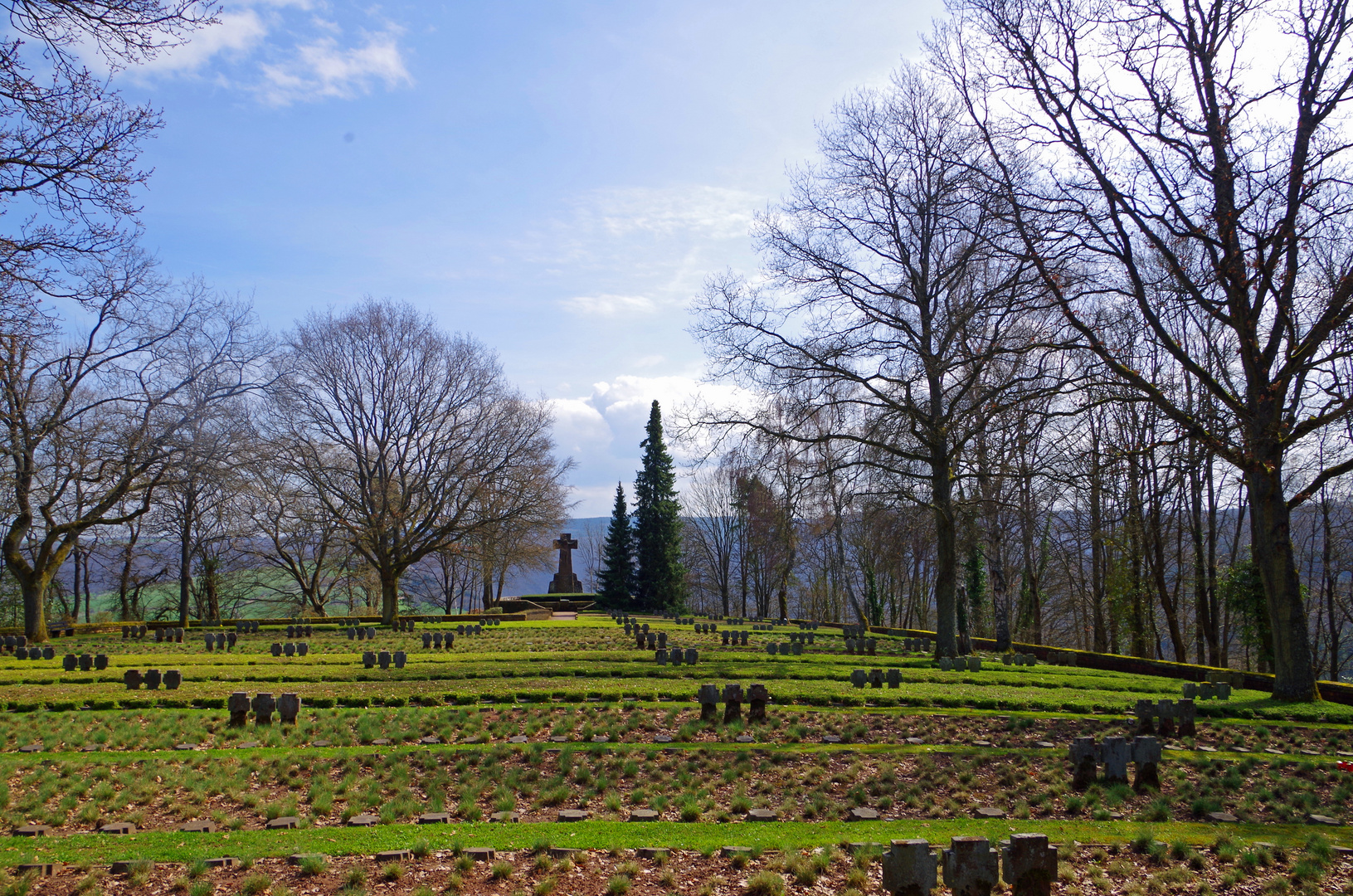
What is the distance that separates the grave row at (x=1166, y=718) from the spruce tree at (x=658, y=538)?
4007cm

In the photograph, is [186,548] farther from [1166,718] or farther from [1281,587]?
[1281,587]

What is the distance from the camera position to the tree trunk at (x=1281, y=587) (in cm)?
1351

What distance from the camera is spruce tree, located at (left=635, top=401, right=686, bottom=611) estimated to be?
50562 mm

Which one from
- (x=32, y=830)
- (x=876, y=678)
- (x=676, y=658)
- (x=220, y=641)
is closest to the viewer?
(x=32, y=830)

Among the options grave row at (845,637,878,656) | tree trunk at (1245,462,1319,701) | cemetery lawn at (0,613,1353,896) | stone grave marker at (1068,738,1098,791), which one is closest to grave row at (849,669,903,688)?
cemetery lawn at (0,613,1353,896)

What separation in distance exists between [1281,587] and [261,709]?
16182 mm

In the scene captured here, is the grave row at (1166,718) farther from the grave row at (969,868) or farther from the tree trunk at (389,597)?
the tree trunk at (389,597)

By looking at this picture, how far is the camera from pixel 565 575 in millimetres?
59750

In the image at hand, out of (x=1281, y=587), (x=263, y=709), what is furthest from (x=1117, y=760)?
(x=263, y=709)

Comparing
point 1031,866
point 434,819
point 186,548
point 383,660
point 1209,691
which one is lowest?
point 1209,691

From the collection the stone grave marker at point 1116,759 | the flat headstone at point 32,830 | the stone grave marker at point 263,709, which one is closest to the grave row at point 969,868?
the stone grave marker at point 1116,759

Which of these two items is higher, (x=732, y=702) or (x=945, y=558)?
(x=945, y=558)

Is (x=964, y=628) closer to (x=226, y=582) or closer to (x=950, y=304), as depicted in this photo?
(x=950, y=304)

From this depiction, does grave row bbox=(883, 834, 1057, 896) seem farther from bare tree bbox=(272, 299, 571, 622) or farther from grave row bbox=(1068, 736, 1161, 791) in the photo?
bare tree bbox=(272, 299, 571, 622)
